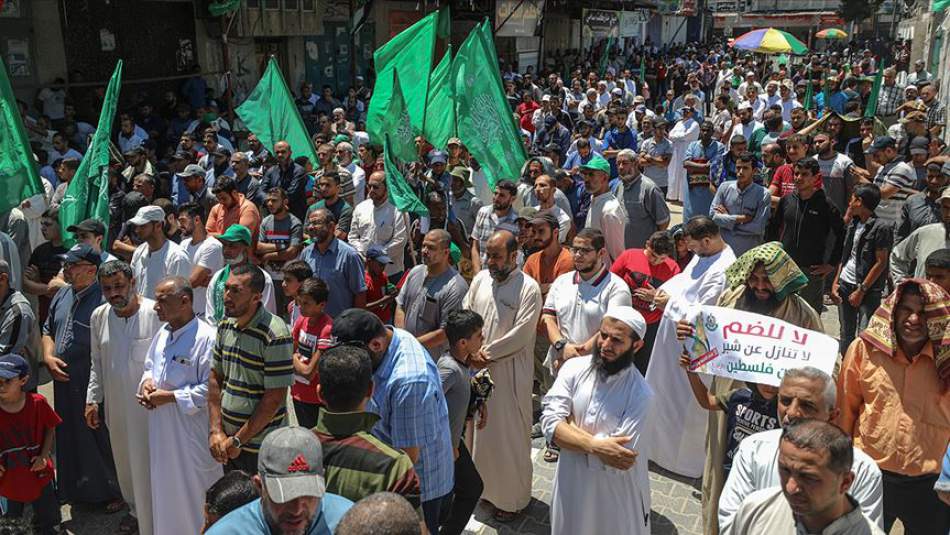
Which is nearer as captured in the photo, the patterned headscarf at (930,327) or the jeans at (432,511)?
the patterned headscarf at (930,327)

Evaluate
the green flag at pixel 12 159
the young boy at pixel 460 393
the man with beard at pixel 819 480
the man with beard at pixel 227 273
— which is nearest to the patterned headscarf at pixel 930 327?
the man with beard at pixel 819 480

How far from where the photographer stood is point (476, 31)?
27.2 feet

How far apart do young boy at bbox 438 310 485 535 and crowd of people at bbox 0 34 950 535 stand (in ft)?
0.05

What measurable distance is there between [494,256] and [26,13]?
A: 11.3 metres

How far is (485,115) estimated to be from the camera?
806cm

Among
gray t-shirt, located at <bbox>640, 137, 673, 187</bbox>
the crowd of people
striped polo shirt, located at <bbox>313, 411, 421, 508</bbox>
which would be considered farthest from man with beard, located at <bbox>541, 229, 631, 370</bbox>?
gray t-shirt, located at <bbox>640, 137, 673, 187</bbox>

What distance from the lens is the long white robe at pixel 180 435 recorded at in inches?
172

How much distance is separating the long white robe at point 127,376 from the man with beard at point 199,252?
4.21 ft

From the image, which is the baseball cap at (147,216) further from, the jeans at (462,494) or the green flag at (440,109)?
the green flag at (440,109)

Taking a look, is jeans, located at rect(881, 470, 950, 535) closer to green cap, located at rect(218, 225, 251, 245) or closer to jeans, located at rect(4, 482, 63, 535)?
green cap, located at rect(218, 225, 251, 245)

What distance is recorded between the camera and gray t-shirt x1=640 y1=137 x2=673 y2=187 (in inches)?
426

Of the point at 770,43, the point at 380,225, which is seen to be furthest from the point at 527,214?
the point at 770,43

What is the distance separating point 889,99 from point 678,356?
14260mm

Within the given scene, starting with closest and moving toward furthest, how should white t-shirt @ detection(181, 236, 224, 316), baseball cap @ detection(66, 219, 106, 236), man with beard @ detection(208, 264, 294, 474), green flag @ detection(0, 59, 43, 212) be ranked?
1. man with beard @ detection(208, 264, 294, 474)
2. baseball cap @ detection(66, 219, 106, 236)
3. green flag @ detection(0, 59, 43, 212)
4. white t-shirt @ detection(181, 236, 224, 316)
